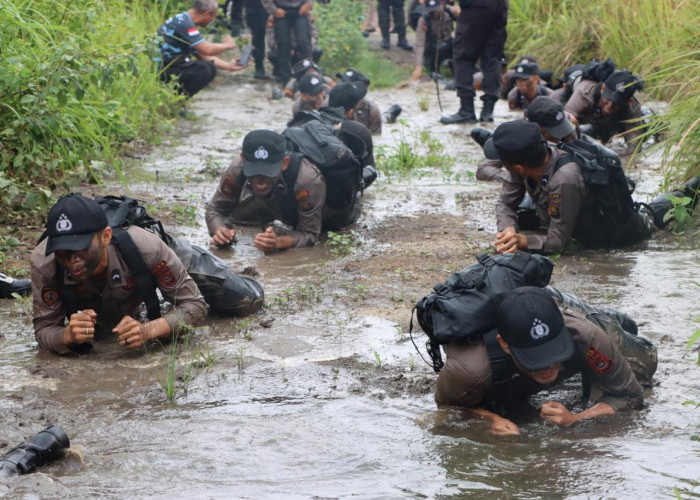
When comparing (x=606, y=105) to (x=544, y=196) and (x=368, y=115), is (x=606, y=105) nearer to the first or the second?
(x=368, y=115)

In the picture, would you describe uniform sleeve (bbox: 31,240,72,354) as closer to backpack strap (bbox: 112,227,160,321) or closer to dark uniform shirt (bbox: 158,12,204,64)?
backpack strap (bbox: 112,227,160,321)

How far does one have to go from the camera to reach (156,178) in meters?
9.11

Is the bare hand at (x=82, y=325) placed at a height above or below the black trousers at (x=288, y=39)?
below

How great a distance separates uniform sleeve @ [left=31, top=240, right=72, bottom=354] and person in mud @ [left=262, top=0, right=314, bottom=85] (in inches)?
409

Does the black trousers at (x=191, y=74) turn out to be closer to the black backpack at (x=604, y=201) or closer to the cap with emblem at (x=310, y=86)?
the cap with emblem at (x=310, y=86)

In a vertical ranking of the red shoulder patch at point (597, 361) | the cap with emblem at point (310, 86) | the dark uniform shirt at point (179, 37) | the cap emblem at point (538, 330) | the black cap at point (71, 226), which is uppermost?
the dark uniform shirt at point (179, 37)

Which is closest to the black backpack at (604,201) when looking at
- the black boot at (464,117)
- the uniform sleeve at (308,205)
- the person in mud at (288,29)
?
the uniform sleeve at (308,205)

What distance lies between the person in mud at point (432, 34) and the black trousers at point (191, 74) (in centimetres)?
405

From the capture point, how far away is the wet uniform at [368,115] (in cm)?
1107

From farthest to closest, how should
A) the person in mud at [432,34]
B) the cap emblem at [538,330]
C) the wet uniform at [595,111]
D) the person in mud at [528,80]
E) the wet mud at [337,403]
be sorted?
the person in mud at [432,34]
the person in mud at [528,80]
the wet uniform at [595,111]
the cap emblem at [538,330]
the wet mud at [337,403]

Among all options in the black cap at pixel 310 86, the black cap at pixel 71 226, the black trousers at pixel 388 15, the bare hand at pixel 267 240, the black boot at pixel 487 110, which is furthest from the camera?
the black trousers at pixel 388 15

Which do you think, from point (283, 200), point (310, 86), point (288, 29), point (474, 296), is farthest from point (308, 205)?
point (288, 29)

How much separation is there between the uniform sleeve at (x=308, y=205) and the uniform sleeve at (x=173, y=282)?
1.94m

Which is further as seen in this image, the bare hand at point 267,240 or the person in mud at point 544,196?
the bare hand at point 267,240
